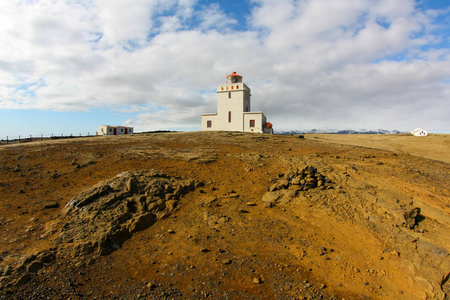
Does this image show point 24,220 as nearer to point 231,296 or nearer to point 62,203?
point 62,203

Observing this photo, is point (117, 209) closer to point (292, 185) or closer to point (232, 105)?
point (292, 185)

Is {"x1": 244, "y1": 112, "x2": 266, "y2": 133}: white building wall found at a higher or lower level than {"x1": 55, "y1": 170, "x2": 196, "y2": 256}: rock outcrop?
higher

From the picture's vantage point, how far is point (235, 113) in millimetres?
32344

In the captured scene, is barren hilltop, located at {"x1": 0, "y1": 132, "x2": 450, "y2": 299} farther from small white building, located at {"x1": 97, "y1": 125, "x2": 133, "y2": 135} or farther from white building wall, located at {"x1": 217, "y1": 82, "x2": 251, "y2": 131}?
small white building, located at {"x1": 97, "y1": 125, "x2": 133, "y2": 135}

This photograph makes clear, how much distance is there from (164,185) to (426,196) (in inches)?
411

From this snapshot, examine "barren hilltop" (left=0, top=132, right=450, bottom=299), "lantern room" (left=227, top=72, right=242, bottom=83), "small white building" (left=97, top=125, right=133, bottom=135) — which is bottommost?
"barren hilltop" (left=0, top=132, right=450, bottom=299)

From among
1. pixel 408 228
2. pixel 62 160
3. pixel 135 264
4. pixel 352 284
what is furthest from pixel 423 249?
pixel 62 160

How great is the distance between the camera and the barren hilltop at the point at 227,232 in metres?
5.46

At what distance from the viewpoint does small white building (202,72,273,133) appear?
31.7 meters

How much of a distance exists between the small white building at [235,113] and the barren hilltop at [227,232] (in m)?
20.2

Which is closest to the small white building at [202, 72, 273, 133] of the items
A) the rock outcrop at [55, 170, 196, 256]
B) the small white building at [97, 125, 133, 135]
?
the rock outcrop at [55, 170, 196, 256]

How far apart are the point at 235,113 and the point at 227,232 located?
26344mm

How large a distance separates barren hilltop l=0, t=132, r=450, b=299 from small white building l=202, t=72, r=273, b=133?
2021 cm

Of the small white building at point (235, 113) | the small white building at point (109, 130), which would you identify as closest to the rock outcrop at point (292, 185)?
the small white building at point (235, 113)
